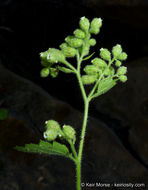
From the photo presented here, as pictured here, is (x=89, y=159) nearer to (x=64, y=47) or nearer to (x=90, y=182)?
(x=90, y=182)

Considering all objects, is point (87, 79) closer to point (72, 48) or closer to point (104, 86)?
point (104, 86)

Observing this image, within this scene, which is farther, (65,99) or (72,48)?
(65,99)

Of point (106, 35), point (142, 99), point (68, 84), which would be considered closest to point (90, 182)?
Result: point (142, 99)

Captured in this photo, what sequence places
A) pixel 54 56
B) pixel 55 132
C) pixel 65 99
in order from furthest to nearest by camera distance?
1. pixel 65 99
2. pixel 54 56
3. pixel 55 132

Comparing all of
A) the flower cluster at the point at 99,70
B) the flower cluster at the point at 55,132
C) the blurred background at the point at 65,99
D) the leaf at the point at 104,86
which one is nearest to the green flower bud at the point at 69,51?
the flower cluster at the point at 99,70

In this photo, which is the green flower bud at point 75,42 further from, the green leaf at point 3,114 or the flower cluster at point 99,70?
the green leaf at point 3,114

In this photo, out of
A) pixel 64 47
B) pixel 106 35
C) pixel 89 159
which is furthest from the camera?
pixel 106 35

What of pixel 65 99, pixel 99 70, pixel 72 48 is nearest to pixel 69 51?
pixel 72 48

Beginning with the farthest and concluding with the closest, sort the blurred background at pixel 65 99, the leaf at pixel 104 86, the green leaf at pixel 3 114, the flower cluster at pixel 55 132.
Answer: the green leaf at pixel 3 114 → the blurred background at pixel 65 99 → the leaf at pixel 104 86 → the flower cluster at pixel 55 132

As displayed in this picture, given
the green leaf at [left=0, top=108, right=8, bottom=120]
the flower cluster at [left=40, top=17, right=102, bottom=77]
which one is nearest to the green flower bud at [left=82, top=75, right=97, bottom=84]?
the flower cluster at [left=40, top=17, right=102, bottom=77]
